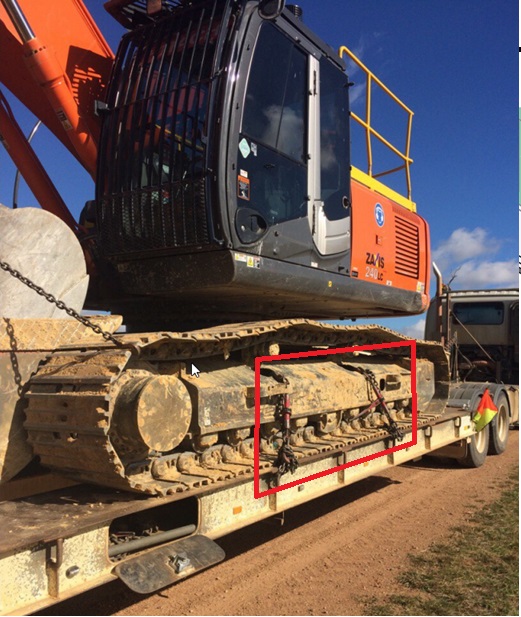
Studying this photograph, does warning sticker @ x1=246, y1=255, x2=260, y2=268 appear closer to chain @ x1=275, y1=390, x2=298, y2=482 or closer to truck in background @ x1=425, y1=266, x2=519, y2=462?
chain @ x1=275, y1=390, x2=298, y2=482

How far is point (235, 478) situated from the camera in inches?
163

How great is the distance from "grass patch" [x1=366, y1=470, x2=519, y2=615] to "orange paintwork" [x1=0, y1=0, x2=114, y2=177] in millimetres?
3852

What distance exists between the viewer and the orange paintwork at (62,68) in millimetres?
4680

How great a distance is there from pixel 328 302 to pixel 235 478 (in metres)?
2.17

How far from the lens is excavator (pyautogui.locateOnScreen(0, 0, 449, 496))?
359 centimetres

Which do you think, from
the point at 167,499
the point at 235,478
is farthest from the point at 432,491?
the point at 167,499

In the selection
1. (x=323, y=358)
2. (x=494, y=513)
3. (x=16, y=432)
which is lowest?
(x=494, y=513)

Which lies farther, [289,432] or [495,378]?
[495,378]

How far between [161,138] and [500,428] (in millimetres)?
7543

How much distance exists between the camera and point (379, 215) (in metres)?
6.55

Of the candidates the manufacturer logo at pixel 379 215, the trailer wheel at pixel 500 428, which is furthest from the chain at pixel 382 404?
the trailer wheel at pixel 500 428

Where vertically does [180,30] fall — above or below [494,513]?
above

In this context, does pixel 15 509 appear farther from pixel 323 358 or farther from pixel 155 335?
pixel 323 358

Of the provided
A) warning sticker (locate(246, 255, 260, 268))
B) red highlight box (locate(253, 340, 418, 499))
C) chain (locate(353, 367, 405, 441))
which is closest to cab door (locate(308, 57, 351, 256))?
warning sticker (locate(246, 255, 260, 268))
